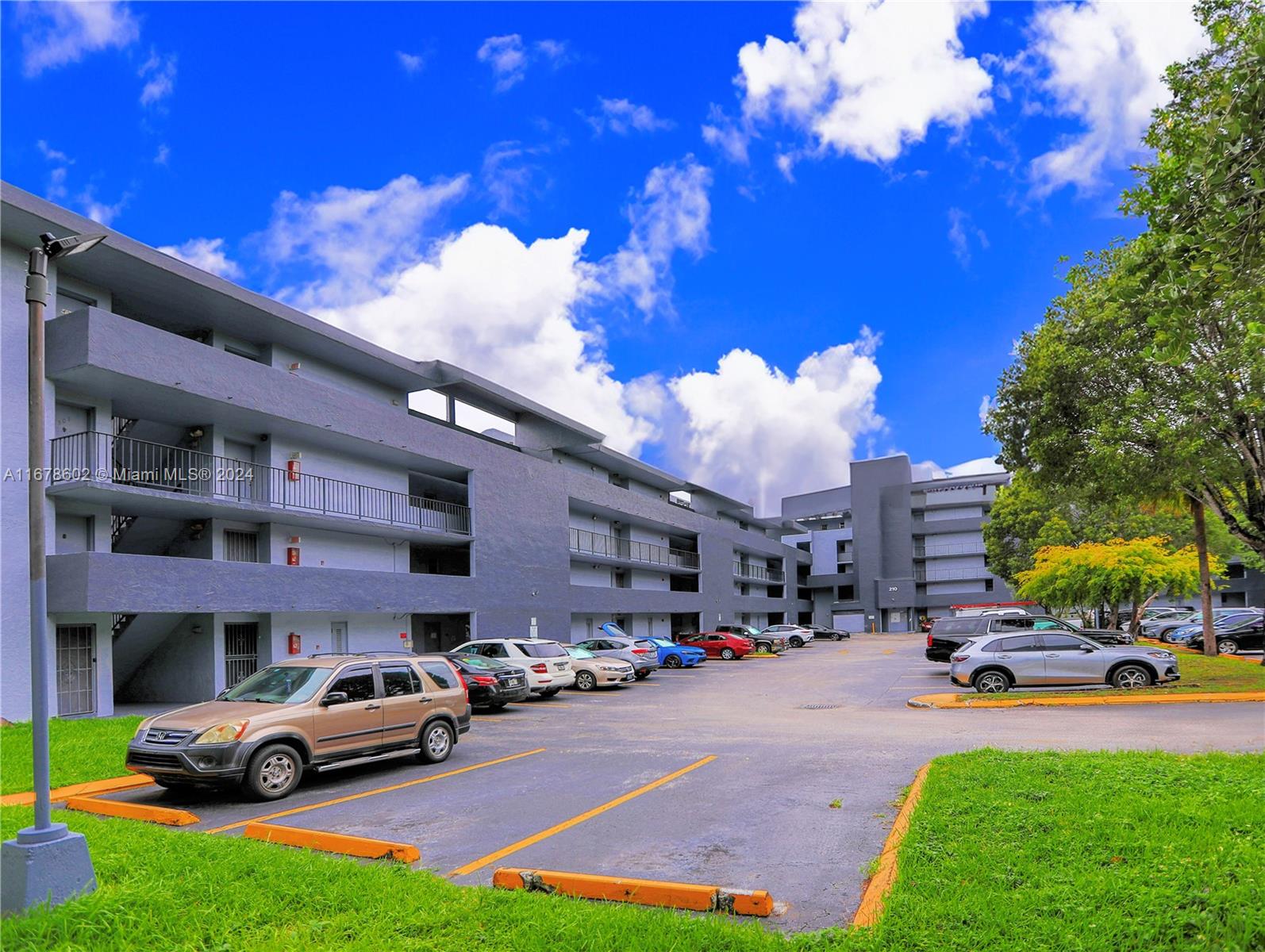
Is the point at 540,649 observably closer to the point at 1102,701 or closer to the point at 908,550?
the point at 1102,701

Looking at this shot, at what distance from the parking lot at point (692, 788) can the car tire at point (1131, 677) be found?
2794mm

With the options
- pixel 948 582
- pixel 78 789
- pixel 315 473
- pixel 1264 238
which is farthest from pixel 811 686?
pixel 948 582

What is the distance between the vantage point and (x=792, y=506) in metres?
97.7

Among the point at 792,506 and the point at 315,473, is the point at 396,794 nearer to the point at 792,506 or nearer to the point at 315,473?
the point at 315,473

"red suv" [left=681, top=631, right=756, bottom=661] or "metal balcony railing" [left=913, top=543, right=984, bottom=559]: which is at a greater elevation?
"metal balcony railing" [left=913, top=543, right=984, bottom=559]

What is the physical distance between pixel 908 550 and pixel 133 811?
7995cm

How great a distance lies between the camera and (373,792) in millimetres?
10953

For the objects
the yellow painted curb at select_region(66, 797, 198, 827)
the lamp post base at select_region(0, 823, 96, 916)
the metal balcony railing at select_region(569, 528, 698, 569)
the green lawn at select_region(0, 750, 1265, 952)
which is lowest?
the yellow painted curb at select_region(66, 797, 198, 827)

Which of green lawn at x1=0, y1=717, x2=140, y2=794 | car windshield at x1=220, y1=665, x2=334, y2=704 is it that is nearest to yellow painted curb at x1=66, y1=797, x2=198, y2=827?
car windshield at x1=220, y1=665, x2=334, y2=704

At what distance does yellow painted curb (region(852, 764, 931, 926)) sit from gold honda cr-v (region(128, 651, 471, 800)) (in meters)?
7.01

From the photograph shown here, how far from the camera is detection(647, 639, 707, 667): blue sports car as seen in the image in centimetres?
3681

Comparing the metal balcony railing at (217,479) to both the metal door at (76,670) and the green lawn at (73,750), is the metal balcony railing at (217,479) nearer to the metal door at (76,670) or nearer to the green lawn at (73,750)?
the metal door at (76,670)

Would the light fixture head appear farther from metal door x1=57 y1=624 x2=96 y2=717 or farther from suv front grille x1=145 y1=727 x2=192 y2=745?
metal door x1=57 y1=624 x2=96 y2=717

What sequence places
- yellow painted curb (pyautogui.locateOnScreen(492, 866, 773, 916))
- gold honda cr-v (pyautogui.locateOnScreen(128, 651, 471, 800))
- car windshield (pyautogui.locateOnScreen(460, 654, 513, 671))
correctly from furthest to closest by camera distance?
car windshield (pyautogui.locateOnScreen(460, 654, 513, 671)) < gold honda cr-v (pyautogui.locateOnScreen(128, 651, 471, 800)) < yellow painted curb (pyautogui.locateOnScreen(492, 866, 773, 916))
